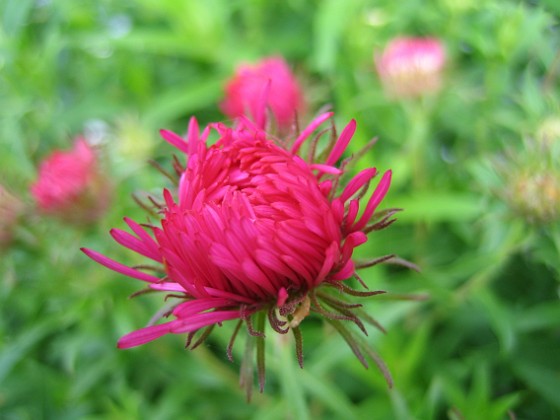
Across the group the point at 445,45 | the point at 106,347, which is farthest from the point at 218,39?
the point at 106,347

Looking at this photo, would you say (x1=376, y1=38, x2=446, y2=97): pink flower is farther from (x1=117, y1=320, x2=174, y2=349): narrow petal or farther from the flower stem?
(x1=117, y1=320, x2=174, y2=349): narrow petal

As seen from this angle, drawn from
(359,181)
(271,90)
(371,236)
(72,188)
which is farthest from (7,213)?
(359,181)

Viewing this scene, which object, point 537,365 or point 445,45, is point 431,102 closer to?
point 445,45

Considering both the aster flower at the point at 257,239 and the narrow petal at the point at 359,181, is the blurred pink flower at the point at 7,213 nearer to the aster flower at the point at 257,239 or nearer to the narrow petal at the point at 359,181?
the aster flower at the point at 257,239

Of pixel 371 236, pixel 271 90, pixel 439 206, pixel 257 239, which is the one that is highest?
pixel 257 239

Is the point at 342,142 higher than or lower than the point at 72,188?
higher

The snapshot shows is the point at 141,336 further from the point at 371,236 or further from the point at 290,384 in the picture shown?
the point at 371,236
